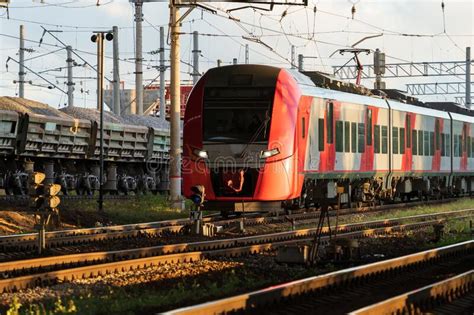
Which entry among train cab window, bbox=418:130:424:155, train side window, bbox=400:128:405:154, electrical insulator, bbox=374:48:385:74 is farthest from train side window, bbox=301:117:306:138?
electrical insulator, bbox=374:48:385:74

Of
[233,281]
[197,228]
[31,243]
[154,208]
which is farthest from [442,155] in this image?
[233,281]

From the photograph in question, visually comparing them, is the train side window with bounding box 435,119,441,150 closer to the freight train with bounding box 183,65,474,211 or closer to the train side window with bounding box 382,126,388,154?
the freight train with bounding box 183,65,474,211

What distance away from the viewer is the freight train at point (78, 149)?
2916cm

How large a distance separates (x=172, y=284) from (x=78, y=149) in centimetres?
2235

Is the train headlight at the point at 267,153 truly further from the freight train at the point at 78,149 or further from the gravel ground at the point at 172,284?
the freight train at the point at 78,149

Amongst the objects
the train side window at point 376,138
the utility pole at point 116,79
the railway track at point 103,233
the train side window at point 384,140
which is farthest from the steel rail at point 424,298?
the utility pole at point 116,79

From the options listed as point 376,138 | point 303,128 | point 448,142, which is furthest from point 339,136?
point 448,142

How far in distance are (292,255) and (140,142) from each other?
24.7 m

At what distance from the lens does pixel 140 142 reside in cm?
3634

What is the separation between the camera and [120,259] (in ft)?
43.4

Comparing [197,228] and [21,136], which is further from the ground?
[21,136]

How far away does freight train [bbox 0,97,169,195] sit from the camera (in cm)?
2916

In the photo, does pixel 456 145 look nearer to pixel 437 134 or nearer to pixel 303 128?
pixel 437 134

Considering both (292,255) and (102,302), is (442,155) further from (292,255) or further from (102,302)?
(102,302)
